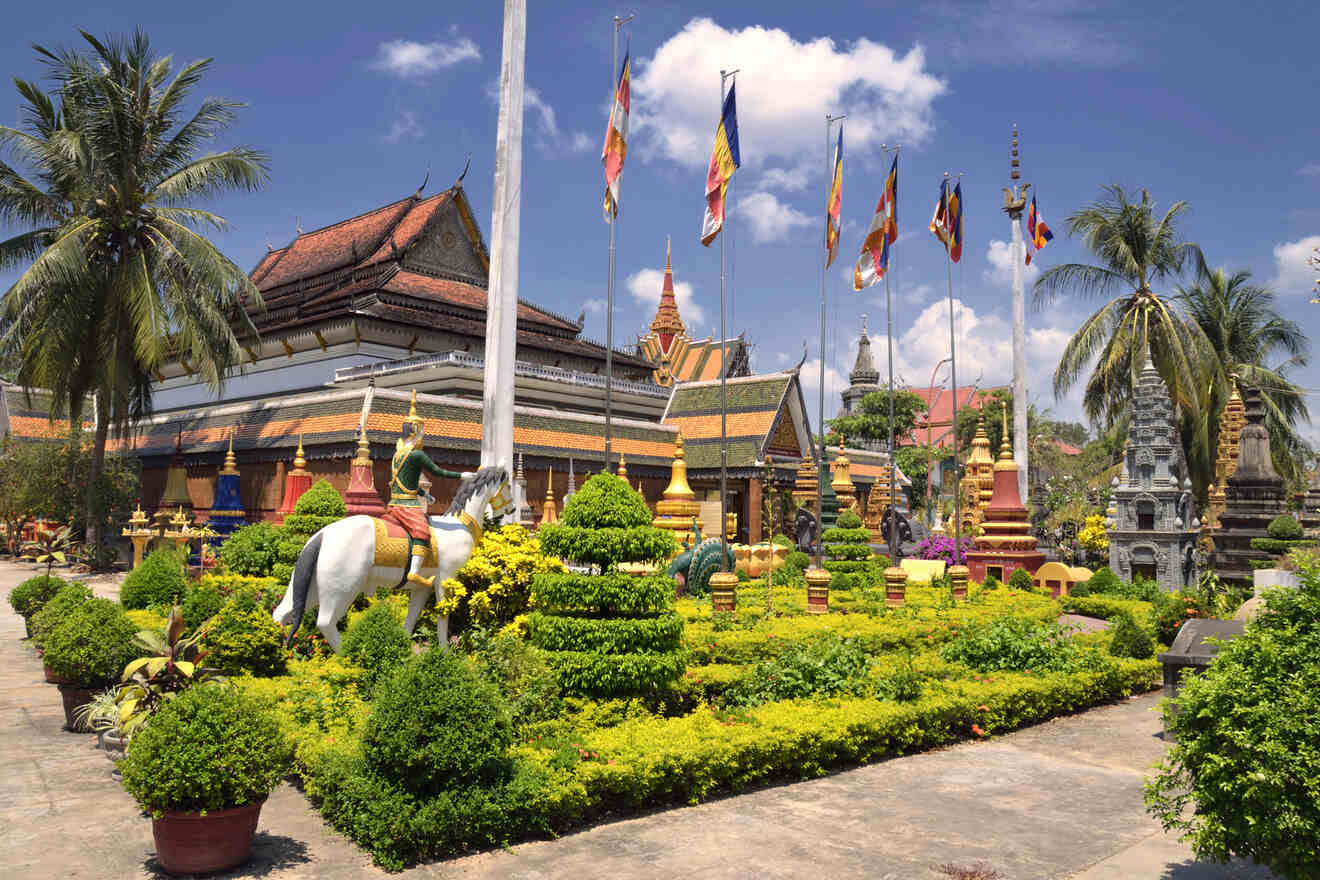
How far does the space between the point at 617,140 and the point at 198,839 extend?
15216 mm


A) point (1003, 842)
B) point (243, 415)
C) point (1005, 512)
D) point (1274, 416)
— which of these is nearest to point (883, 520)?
point (1005, 512)

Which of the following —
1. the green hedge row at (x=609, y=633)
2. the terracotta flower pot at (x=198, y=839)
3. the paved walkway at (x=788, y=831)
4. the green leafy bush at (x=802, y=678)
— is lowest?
the paved walkway at (x=788, y=831)

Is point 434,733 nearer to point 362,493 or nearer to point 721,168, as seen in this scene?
point 362,493

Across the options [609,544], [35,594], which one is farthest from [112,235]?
[609,544]

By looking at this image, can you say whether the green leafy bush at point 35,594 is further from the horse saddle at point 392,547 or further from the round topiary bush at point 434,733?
the round topiary bush at point 434,733

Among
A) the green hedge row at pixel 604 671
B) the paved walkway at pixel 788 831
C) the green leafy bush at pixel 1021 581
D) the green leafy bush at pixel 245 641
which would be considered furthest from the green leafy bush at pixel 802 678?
the green leafy bush at pixel 1021 581

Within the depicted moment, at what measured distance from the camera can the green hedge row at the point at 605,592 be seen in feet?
31.5

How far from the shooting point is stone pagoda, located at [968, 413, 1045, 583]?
2448 cm

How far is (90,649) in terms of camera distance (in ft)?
32.6

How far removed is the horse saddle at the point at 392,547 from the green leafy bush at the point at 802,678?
4038 mm

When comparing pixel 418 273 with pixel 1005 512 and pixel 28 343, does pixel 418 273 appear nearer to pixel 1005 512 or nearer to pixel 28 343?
pixel 28 343

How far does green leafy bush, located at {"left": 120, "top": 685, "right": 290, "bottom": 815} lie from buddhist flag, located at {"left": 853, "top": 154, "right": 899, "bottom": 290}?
2077 cm

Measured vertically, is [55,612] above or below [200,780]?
above

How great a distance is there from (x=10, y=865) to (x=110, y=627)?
4.53m
